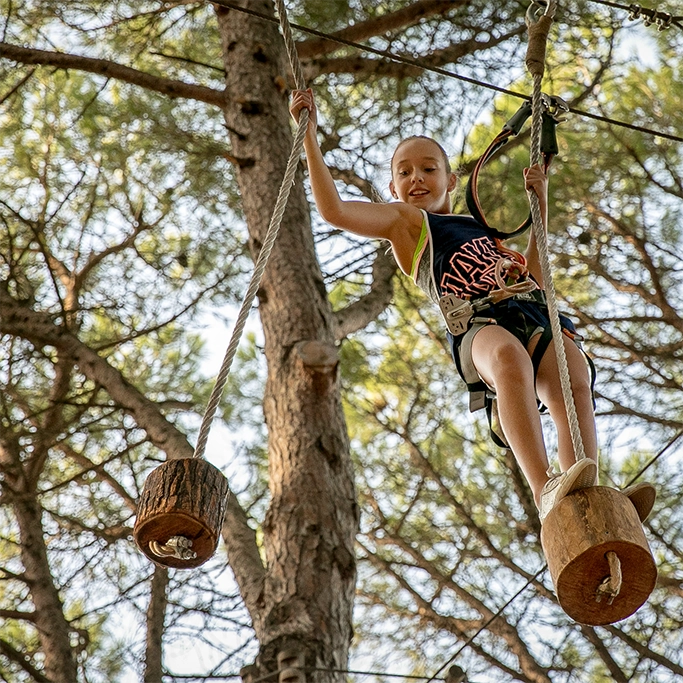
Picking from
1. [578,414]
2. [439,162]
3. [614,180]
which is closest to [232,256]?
[614,180]

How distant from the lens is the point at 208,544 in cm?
208

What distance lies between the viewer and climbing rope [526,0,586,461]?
2078 mm

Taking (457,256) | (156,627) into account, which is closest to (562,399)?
(457,256)

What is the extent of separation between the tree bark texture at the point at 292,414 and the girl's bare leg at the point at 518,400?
1.01 m

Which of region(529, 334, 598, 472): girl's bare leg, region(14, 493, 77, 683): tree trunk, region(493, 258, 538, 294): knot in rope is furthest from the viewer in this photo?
region(14, 493, 77, 683): tree trunk

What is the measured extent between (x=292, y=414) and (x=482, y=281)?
3.53 ft

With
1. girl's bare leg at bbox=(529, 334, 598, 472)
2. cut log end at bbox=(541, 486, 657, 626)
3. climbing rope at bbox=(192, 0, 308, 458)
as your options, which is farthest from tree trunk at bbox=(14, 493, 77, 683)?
cut log end at bbox=(541, 486, 657, 626)

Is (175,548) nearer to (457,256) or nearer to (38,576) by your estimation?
(457,256)

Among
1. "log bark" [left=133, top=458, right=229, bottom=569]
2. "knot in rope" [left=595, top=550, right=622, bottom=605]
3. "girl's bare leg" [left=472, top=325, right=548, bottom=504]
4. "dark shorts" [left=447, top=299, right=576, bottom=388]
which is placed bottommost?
"knot in rope" [left=595, top=550, right=622, bottom=605]

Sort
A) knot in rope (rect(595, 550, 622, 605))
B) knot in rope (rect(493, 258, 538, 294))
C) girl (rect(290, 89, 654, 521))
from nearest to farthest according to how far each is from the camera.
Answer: knot in rope (rect(595, 550, 622, 605)) → girl (rect(290, 89, 654, 521)) → knot in rope (rect(493, 258, 538, 294))

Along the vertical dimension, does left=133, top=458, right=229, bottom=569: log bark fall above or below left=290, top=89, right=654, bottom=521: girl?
below

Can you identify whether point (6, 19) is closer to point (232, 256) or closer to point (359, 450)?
point (232, 256)

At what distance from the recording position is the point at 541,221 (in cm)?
248

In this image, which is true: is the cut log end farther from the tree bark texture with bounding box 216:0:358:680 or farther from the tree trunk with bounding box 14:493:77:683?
the tree trunk with bounding box 14:493:77:683
